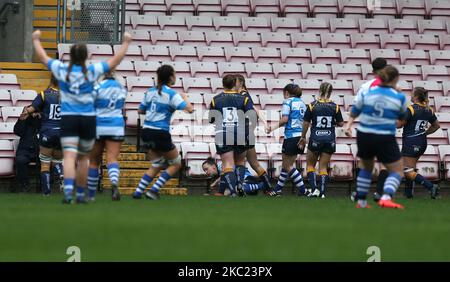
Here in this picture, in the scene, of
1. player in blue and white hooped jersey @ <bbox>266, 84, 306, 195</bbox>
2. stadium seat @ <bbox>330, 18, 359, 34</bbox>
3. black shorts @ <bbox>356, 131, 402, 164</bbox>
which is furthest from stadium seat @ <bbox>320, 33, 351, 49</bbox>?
black shorts @ <bbox>356, 131, 402, 164</bbox>

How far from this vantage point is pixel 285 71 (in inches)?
968

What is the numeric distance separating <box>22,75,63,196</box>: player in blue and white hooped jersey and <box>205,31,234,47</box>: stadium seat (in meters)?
6.37

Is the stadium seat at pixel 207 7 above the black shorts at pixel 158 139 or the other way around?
above

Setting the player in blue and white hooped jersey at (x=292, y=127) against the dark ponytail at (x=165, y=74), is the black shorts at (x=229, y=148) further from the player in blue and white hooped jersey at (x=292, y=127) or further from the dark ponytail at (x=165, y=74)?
the dark ponytail at (x=165, y=74)

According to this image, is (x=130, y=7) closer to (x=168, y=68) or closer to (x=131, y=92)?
(x=131, y=92)

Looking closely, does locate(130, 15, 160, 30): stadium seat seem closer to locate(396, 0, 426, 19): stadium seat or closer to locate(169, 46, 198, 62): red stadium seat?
locate(169, 46, 198, 62): red stadium seat

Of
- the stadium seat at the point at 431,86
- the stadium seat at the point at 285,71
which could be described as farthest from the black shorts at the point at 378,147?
the stadium seat at the point at 431,86

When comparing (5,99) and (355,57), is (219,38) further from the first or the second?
(5,99)

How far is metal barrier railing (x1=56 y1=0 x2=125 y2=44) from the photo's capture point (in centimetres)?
2486

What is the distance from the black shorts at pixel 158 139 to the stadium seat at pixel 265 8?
35.5 feet

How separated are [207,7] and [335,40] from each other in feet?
10.0

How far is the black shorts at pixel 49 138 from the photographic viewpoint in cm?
1959
